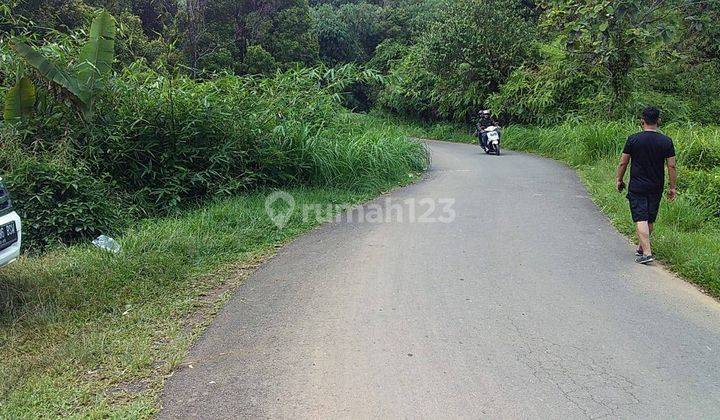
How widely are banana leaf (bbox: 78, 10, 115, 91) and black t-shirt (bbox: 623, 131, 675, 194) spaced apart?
728 cm

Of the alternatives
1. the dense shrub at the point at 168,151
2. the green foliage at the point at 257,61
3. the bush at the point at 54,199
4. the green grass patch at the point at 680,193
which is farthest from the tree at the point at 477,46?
the bush at the point at 54,199

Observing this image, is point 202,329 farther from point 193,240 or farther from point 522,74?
point 522,74

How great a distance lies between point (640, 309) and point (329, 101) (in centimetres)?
798

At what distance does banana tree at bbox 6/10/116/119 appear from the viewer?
7848 millimetres

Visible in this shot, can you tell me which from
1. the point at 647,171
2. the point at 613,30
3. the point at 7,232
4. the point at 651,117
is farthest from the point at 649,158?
the point at 613,30

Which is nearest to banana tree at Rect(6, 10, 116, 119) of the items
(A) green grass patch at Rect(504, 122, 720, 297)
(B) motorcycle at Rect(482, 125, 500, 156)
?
(A) green grass patch at Rect(504, 122, 720, 297)

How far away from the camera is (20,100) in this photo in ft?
26.3

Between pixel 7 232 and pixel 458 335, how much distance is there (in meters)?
3.86

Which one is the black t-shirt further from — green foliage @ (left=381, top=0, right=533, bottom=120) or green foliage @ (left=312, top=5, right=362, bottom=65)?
green foliage @ (left=312, top=5, right=362, bottom=65)

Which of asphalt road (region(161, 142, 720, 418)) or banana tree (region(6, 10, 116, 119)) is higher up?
banana tree (region(6, 10, 116, 119))

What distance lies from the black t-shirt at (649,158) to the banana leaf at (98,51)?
7.28m

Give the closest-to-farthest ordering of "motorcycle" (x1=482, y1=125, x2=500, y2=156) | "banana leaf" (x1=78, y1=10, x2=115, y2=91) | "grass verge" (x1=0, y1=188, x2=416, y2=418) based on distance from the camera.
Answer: "grass verge" (x1=0, y1=188, x2=416, y2=418), "banana leaf" (x1=78, y1=10, x2=115, y2=91), "motorcycle" (x1=482, y1=125, x2=500, y2=156)

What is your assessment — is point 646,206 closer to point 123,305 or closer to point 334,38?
point 123,305

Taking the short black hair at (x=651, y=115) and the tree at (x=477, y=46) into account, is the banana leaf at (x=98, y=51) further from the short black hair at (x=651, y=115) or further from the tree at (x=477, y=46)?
the tree at (x=477, y=46)
